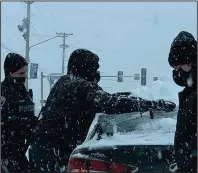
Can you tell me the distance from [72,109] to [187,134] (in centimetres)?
141

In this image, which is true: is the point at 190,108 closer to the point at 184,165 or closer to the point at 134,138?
the point at 184,165

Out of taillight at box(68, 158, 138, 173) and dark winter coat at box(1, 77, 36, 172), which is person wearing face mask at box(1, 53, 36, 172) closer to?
dark winter coat at box(1, 77, 36, 172)

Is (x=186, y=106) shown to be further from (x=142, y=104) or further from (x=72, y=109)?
(x=72, y=109)

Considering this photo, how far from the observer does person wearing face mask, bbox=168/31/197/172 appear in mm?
3027

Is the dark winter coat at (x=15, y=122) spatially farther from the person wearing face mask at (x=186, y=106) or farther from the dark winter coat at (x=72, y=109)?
the person wearing face mask at (x=186, y=106)

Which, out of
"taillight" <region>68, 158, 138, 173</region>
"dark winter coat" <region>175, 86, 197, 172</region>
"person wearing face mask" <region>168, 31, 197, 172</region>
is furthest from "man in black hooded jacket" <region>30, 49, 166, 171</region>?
"dark winter coat" <region>175, 86, 197, 172</region>

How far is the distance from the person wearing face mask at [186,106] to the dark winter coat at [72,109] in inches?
Answer: 33.5

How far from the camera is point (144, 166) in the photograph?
133 inches

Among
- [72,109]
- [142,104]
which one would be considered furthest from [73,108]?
[142,104]

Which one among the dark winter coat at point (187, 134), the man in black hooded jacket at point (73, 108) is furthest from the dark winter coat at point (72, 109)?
the dark winter coat at point (187, 134)

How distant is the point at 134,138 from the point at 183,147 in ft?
2.17

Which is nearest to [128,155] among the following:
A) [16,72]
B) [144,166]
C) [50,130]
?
[144,166]

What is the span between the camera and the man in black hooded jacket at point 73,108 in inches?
159

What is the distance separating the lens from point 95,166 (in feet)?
11.6
